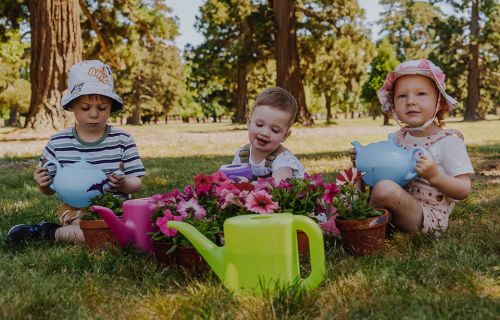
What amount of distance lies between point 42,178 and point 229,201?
4.37 feet

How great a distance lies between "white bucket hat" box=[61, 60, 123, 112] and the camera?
312cm

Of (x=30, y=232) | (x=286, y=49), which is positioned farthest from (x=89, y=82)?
(x=286, y=49)

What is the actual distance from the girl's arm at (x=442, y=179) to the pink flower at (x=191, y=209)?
3.76 ft

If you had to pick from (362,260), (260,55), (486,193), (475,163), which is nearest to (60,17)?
(475,163)

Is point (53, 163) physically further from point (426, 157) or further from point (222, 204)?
point (426, 157)

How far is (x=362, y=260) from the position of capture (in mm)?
2355

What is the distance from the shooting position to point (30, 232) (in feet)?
9.70

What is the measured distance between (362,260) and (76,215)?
168 centimetres

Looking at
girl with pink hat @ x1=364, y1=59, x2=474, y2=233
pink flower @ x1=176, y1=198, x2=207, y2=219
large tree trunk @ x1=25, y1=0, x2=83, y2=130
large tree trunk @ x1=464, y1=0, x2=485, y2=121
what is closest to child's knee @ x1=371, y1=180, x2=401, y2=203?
girl with pink hat @ x1=364, y1=59, x2=474, y2=233

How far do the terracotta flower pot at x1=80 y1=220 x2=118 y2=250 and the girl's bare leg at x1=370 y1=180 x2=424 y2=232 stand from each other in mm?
1354

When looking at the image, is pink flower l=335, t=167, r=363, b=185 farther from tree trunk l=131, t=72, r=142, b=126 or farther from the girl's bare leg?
tree trunk l=131, t=72, r=142, b=126

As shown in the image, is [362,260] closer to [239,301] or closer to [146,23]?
[239,301]

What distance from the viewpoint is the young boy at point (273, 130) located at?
9.89 ft

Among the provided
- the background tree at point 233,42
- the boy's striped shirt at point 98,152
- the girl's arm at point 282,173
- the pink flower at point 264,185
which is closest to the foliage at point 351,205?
the pink flower at point 264,185
